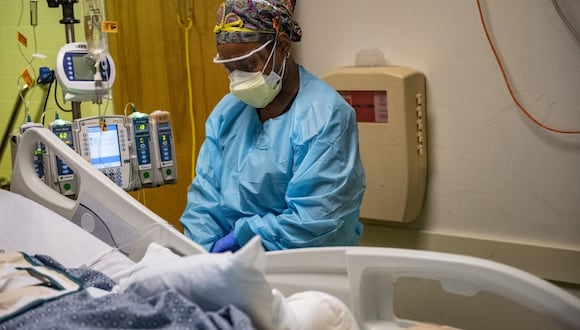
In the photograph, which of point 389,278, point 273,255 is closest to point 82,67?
point 273,255

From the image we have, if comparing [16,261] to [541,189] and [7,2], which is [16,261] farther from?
[7,2]

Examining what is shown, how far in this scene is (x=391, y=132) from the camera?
3.00 m

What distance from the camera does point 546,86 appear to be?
278cm

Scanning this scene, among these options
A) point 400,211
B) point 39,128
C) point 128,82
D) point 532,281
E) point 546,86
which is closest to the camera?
point 532,281

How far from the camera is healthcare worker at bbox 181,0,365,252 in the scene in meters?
2.18

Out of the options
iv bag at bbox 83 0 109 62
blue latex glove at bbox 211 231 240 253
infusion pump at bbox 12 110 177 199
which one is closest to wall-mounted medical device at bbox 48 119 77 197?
infusion pump at bbox 12 110 177 199

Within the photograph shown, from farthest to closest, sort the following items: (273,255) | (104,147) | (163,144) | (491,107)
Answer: (491,107) → (163,144) → (104,147) → (273,255)

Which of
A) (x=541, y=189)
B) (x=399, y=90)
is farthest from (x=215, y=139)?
(x=541, y=189)

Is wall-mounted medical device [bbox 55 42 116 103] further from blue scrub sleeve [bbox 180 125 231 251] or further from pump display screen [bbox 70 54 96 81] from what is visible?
blue scrub sleeve [bbox 180 125 231 251]

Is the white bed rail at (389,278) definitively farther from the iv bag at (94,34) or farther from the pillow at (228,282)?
the iv bag at (94,34)

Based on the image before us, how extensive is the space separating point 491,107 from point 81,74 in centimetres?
158

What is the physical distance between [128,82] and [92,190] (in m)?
1.56

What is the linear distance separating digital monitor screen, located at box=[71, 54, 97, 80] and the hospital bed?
0.32m

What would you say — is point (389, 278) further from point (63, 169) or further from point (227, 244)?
point (63, 169)
